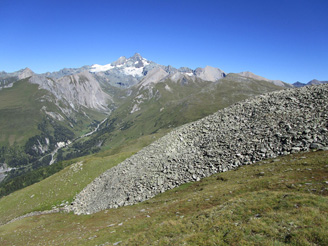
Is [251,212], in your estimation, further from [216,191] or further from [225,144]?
[225,144]

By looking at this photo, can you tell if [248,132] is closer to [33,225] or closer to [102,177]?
[102,177]

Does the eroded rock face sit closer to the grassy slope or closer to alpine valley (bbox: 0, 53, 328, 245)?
alpine valley (bbox: 0, 53, 328, 245)

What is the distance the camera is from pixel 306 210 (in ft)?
49.7

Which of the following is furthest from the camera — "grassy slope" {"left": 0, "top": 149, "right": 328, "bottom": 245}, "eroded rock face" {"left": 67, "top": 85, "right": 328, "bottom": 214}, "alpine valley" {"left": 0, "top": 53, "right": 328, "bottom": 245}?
"eroded rock face" {"left": 67, "top": 85, "right": 328, "bottom": 214}

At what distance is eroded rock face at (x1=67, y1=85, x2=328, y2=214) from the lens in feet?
125

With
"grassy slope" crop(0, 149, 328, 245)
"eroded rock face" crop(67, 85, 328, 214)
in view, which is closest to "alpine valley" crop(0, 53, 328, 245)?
"grassy slope" crop(0, 149, 328, 245)

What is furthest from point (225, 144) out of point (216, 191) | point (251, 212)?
point (251, 212)

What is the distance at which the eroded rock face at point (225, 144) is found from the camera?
3797 centimetres

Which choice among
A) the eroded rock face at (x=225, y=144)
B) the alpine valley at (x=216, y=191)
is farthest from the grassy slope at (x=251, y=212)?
the eroded rock face at (x=225, y=144)

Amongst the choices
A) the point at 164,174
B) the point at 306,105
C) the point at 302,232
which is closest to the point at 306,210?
the point at 302,232

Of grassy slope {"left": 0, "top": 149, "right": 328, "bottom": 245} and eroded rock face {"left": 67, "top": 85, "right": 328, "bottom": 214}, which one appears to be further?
eroded rock face {"left": 67, "top": 85, "right": 328, "bottom": 214}

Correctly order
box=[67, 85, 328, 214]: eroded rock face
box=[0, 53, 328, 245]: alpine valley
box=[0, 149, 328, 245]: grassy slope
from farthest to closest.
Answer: box=[67, 85, 328, 214]: eroded rock face, box=[0, 53, 328, 245]: alpine valley, box=[0, 149, 328, 245]: grassy slope

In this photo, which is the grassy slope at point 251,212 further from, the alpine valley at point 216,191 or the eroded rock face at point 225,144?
the eroded rock face at point 225,144

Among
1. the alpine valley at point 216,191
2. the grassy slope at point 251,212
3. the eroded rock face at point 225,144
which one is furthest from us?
the eroded rock face at point 225,144
